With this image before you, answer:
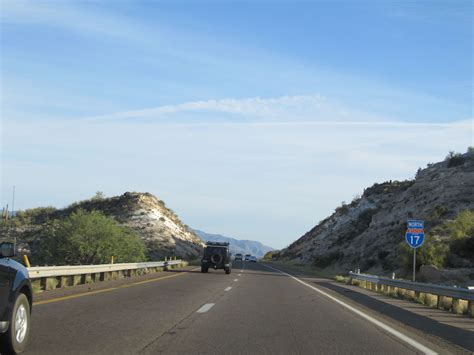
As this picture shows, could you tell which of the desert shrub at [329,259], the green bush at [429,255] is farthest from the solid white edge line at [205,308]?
the desert shrub at [329,259]

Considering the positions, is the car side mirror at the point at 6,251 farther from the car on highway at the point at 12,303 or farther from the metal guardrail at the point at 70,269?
the metal guardrail at the point at 70,269

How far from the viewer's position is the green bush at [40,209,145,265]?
39.6 metres

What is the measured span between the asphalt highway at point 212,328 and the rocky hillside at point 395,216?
29.3m

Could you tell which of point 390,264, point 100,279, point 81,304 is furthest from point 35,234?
point 81,304

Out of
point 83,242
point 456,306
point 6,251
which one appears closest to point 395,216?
point 83,242

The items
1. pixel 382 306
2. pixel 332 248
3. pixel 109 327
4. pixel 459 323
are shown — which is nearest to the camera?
pixel 109 327

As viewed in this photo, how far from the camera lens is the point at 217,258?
130 feet

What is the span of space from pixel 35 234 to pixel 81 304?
66160 millimetres

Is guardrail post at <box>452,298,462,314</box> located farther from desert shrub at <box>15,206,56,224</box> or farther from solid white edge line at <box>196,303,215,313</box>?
desert shrub at <box>15,206,56,224</box>

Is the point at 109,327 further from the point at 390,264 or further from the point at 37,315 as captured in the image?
the point at 390,264

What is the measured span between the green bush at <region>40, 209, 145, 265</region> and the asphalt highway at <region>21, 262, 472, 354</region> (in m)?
22.5

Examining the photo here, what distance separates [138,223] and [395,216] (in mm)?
36041

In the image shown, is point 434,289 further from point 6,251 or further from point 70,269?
point 6,251

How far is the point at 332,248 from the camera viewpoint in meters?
82.3
